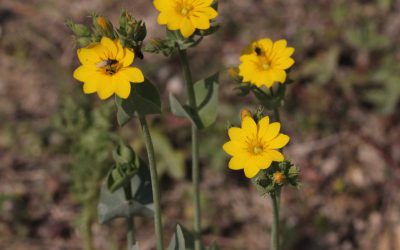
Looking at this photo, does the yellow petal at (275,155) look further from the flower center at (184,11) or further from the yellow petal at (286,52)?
the flower center at (184,11)

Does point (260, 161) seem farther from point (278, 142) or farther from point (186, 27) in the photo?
point (186, 27)

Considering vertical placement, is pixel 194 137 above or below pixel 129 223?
above

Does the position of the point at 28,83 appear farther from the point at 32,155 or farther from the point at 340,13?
the point at 340,13

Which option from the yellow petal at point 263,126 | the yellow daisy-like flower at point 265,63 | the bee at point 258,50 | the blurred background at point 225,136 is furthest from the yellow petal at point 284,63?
the blurred background at point 225,136

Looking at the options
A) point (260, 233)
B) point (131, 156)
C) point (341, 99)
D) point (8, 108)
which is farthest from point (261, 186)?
point (8, 108)

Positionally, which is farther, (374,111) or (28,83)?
(28,83)

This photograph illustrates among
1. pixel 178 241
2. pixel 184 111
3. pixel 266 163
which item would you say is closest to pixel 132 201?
pixel 178 241
